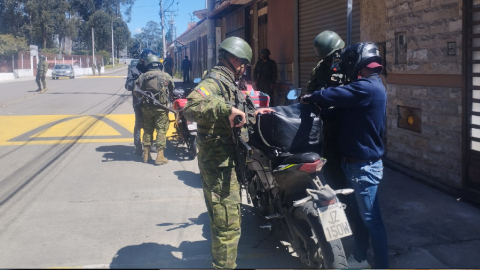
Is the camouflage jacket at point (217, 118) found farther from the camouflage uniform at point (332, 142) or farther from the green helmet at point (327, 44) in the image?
the green helmet at point (327, 44)

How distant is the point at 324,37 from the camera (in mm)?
4484

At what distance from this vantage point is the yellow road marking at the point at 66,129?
34.9 ft

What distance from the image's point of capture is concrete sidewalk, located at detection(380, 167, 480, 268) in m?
4.23

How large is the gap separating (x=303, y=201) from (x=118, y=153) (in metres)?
6.33

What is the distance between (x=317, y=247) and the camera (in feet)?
11.7

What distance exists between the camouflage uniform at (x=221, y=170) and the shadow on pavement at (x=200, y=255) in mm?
777

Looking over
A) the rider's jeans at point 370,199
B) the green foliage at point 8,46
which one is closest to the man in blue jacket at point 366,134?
the rider's jeans at point 370,199

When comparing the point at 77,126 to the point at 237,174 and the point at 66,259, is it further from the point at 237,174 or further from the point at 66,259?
the point at 237,174

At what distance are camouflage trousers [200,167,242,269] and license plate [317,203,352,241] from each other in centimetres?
61

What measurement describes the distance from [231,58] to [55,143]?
7.58 metres

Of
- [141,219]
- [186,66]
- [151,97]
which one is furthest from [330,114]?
[186,66]

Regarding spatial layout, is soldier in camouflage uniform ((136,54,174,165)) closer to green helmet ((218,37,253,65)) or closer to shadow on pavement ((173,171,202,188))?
shadow on pavement ((173,171,202,188))

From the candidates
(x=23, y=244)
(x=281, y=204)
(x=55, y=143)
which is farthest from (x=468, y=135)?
(x=55, y=143)

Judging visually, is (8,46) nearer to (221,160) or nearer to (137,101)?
(137,101)
